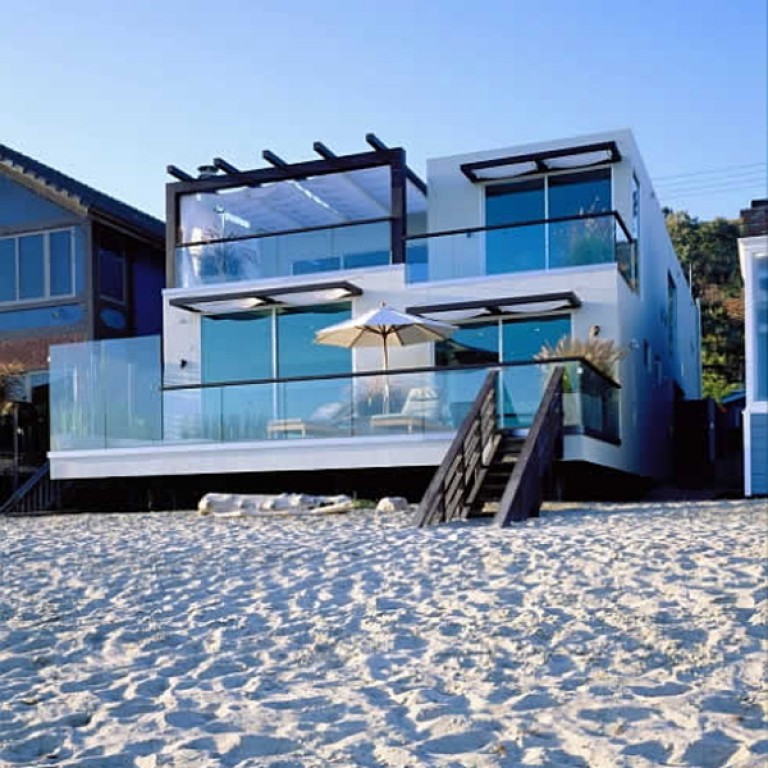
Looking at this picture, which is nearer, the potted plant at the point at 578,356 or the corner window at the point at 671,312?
the potted plant at the point at 578,356

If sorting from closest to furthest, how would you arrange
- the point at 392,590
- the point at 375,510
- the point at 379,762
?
A: the point at 379,762 < the point at 392,590 < the point at 375,510

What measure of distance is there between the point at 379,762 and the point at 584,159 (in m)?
15.3

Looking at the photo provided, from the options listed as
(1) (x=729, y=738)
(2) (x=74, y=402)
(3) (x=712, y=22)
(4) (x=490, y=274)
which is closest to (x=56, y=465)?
(2) (x=74, y=402)

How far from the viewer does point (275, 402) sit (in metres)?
17.0

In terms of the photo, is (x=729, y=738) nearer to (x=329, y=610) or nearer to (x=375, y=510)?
(x=329, y=610)

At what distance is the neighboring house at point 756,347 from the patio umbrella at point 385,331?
4.13m

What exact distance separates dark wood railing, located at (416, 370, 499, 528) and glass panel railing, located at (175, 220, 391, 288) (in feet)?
15.9

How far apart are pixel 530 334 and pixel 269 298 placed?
4.36m

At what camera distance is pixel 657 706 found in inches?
228

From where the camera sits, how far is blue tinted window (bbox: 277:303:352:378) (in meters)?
19.4

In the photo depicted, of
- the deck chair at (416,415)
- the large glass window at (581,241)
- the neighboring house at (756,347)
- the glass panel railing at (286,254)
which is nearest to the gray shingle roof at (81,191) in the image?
the glass panel railing at (286,254)

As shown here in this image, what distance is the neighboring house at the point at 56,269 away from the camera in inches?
872

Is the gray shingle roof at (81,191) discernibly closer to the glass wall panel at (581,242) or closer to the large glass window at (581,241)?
the large glass window at (581,241)

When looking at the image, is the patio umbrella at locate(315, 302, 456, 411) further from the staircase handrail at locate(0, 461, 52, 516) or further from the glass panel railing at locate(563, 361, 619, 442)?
the staircase handrail at locate(0, 461, 52, 516)
